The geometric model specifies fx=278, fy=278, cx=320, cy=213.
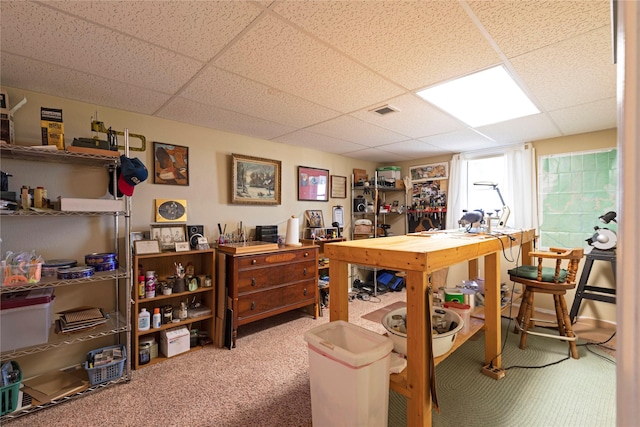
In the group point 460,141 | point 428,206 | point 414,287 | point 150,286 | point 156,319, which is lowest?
point 156,319

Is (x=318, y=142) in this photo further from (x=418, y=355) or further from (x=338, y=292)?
(x=418, y=355)

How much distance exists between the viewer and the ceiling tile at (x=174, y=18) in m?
1.22

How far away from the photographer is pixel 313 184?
3.94 meters

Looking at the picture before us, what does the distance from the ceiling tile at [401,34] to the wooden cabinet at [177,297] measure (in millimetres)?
2074

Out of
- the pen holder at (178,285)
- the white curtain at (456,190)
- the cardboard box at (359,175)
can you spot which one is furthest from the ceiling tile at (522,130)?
the pen holder at (178,285)

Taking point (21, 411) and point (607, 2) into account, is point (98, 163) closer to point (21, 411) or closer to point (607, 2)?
point (21, 411)

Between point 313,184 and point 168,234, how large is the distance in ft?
6.46

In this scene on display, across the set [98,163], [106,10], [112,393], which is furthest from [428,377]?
[98,163]

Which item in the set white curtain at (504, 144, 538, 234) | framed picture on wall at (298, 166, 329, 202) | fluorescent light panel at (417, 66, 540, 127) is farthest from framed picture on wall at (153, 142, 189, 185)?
white curtain at (504, 144, 538, 234)

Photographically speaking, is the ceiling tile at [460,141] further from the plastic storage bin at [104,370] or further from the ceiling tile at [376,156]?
the plastic storage bin at [104,370]

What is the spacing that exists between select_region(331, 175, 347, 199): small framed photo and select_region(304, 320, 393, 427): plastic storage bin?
2.96 meters

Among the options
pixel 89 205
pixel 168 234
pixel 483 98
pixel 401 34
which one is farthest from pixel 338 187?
pixel 89 205

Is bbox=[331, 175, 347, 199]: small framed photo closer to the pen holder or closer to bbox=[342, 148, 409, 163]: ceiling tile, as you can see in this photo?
bbox=[342, 148, 409, 163]: ceiling tile

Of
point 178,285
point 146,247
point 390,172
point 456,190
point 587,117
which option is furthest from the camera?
point 390,172
